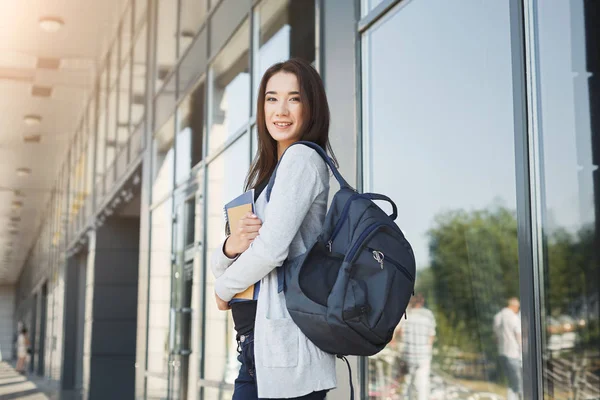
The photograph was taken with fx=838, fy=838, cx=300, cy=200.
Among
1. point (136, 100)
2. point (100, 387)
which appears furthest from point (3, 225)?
point (136, 100)

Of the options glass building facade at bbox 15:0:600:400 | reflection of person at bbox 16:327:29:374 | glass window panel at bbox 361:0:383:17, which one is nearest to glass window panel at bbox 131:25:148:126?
glass building facade at bbox 15:0:600:400

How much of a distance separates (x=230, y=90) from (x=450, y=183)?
3.35 metres

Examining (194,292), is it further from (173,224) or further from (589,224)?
(589,224)

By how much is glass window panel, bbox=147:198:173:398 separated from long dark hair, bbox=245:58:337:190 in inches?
239

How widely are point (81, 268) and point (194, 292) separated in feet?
39.8

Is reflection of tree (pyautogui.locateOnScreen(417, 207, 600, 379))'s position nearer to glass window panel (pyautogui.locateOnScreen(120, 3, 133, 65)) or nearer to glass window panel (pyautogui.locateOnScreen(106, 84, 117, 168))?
glass window panel (pyautogui.locateOnScreen(120, 3, 133, 65))

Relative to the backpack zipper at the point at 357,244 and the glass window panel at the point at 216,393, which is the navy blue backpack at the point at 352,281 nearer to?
the backpack zipper at the point at 357,244

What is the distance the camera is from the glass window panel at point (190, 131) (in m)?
A: 7.34

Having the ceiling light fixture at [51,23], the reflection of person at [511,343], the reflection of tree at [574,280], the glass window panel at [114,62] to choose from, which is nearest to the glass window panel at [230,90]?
the reflection of person at [511,343]

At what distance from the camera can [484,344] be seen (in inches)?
Result: 126

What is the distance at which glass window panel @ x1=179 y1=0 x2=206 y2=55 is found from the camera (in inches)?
303

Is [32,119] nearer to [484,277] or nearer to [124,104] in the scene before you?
[124,104]

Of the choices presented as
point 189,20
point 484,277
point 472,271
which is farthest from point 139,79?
point 484,277

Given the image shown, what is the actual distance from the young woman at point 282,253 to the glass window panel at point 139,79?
8.37 meters
